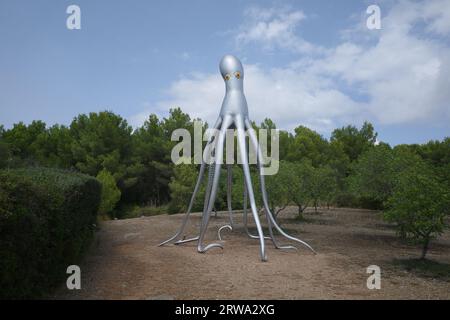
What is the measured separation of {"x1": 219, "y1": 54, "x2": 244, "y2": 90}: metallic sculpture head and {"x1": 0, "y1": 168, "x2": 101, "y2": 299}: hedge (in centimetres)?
475

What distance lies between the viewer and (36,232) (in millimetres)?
6031

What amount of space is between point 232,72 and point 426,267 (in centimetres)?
690

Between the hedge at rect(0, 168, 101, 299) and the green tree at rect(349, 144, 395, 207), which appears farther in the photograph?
the green tree at rect(349, 144, 395, 207)

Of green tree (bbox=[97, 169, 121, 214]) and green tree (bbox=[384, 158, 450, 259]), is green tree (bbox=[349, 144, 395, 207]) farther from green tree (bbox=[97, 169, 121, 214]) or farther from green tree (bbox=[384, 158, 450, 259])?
green tree (bbox=[97, 169, 121, 214])

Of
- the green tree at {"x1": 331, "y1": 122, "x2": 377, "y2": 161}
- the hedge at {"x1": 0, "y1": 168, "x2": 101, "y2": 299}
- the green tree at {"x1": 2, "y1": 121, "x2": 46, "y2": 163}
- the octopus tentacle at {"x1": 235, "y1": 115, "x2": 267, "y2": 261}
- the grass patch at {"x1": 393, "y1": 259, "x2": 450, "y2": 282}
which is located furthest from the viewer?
the green tree at {"x1": 331, "y1": 122, "x2": 377, "y2": 161}

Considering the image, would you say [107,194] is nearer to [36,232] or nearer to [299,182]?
[299,182]

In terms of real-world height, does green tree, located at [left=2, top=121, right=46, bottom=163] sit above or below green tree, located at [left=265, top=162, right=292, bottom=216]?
above

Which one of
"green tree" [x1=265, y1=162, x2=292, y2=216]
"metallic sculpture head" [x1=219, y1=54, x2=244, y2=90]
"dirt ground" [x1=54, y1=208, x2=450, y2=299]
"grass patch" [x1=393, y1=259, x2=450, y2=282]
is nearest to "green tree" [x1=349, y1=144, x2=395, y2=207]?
"dirt ground" [x1=54, y1=208, x2=450, y2=299]

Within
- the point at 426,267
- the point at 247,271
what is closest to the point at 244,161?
the point at 247,271

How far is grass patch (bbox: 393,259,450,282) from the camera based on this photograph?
8.67 meters

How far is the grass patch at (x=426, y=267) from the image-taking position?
8.67 meters

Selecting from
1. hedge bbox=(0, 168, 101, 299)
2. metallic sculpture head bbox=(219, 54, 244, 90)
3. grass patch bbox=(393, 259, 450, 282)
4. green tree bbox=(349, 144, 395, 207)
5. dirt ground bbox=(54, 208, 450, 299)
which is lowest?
grass patch bbox=(393, 259, 450, 282)

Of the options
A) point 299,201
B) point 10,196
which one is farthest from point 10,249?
point 299,201

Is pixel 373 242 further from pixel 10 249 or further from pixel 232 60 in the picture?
pixel 10 249
